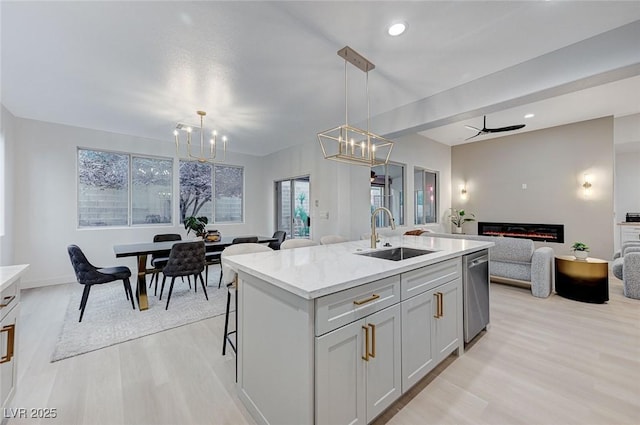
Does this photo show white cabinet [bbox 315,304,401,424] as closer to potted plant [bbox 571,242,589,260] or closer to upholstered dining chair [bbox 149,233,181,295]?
upholstered dining chair [bbox 149,233,181,295]

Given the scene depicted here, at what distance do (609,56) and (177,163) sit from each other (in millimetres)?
6626

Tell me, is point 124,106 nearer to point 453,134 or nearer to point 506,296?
point 506,296

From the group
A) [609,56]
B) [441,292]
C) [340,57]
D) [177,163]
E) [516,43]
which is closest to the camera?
[441,292]

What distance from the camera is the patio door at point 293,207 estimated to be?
6012mm

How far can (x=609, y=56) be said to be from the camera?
89.4 inches

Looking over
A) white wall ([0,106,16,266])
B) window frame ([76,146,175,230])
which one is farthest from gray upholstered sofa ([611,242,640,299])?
white wall ([0,106,16,266])

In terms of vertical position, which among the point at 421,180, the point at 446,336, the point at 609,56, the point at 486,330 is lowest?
the point at 486,330

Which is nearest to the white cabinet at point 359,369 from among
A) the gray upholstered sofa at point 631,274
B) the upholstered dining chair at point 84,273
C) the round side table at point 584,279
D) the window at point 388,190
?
the upholstered dining chair at point 84,273

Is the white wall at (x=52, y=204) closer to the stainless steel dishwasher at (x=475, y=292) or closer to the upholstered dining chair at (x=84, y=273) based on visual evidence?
the upholstered dining chair at (x=84, y=273)

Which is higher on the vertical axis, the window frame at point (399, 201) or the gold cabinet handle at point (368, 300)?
the window frame at point (399, 201)

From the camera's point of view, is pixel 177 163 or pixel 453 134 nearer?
pixel 177 163

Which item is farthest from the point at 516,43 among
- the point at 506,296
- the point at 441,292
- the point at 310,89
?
the point at 506,296

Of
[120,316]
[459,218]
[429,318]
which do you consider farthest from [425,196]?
[120,316]

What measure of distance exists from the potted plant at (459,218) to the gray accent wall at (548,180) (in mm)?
159
